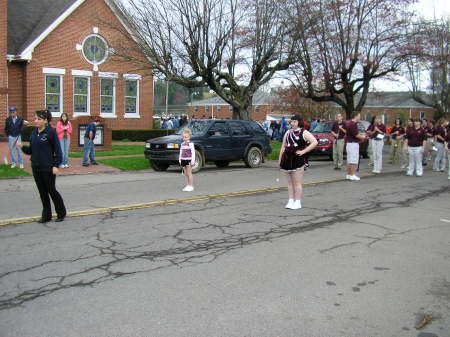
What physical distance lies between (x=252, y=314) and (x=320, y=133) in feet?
57.0

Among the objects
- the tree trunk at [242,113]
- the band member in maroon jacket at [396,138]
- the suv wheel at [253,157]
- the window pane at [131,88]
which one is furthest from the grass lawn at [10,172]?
the window pane at [131,88]

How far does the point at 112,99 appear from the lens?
2959 centimetres

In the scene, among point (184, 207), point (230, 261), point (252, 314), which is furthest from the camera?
point (184, 207)

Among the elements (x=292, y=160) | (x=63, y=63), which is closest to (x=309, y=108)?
(x=63, y=63)

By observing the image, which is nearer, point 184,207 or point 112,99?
point 184,207

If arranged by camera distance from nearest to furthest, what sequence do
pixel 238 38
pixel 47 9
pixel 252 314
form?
1. pixel 252 314
2. pixel 238 38
3. pixel 47 9

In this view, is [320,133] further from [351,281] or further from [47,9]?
[47,9]

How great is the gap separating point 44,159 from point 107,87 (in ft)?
74.2

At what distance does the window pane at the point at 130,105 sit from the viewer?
30.4 meters

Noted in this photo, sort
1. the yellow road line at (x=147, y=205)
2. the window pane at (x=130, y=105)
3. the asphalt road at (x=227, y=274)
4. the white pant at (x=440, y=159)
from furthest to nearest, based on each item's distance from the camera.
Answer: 1. the window pane at (x=130, y=105)
2. the white pant at (x=440, y=159)
3. the yellow road line at (x=147, y=205)
4. the asphalt road at (x=227, y=274)

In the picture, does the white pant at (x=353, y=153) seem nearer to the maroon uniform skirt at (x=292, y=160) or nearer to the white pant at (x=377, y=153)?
the white pant at (x=377, y=153)

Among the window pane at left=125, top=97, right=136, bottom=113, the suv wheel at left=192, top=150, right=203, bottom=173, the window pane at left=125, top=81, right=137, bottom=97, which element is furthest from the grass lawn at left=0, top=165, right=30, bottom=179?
the window pane at left=125, top=81, right=137, bottom=97

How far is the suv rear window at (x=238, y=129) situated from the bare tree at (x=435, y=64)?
1082 cm

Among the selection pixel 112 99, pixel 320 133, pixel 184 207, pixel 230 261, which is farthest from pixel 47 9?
pixel 230 261
